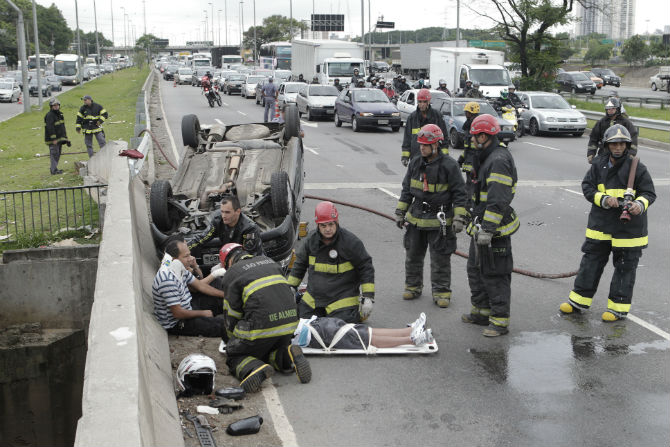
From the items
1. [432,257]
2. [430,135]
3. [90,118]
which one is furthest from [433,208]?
[90,118]

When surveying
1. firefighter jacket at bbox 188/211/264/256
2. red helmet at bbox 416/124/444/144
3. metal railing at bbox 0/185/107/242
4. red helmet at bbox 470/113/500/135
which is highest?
red helmet at bbox 470/113/500/135

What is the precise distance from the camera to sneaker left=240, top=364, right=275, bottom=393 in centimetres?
617

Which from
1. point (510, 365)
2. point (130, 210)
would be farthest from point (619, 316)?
point (130, 210)

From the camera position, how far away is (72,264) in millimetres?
10938

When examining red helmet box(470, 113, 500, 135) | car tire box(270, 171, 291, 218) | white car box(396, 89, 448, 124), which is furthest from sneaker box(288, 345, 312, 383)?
white car box(396, 89, 448, 124)

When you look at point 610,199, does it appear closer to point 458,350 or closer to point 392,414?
point 458,350

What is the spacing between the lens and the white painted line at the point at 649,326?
293 inches

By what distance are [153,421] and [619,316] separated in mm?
5027

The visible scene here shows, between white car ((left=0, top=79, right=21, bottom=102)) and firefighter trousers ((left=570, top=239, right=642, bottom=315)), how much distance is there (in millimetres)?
45873

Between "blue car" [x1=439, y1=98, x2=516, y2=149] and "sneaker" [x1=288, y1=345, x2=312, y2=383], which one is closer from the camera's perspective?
"sneaker" [x1=288, y1=345, x2=312, y2=383]

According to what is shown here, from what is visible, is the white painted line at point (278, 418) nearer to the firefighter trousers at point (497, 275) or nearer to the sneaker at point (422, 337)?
the sneaker at point (422, 337)

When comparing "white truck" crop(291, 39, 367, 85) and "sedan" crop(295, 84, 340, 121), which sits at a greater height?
"white truck" crop(291, 39, 367, 85)

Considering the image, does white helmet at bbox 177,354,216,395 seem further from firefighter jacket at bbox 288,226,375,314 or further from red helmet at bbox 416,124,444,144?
red helmet at bbox 416,124,444,144

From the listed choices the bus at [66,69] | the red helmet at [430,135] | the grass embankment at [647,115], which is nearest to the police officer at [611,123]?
the red helmet at [430,135]
